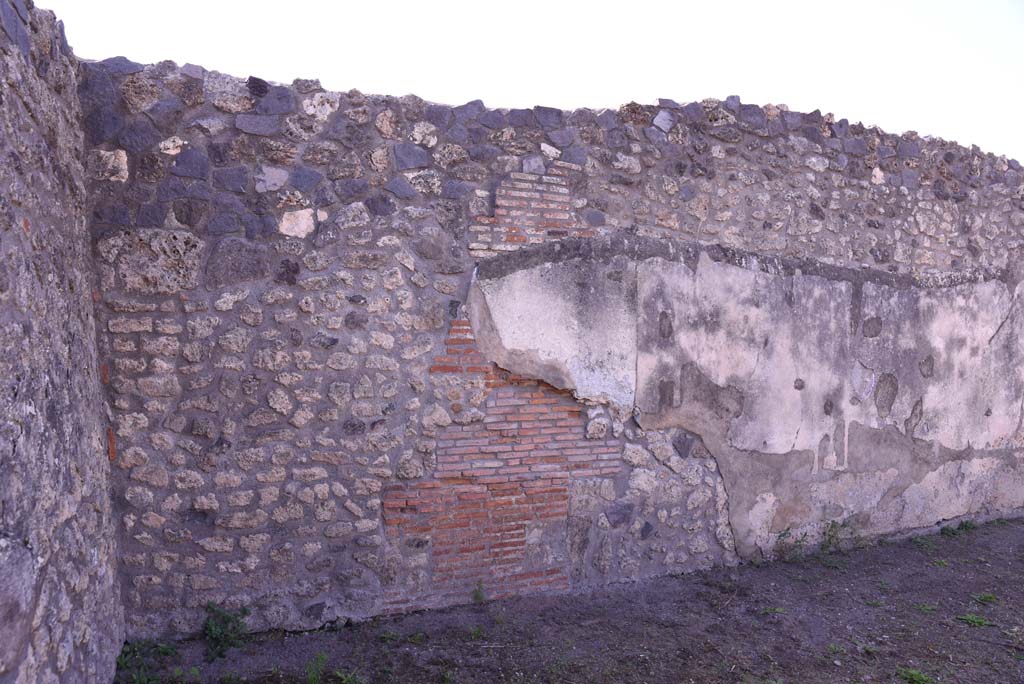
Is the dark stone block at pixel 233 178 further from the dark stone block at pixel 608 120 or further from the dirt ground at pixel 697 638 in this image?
the dirt ground at pixel 697 638

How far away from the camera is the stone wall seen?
2.21m

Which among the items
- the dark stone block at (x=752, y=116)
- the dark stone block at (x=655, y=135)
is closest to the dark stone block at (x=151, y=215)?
the dark stone block at (x=655, y=135)

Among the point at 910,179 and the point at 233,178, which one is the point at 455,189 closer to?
the point at 233,178

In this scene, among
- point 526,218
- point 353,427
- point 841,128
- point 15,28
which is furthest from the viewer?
point 841,128

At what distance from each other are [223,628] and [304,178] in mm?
2135

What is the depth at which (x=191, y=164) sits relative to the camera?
138 inches

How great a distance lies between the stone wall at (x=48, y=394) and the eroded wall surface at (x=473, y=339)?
25 centimetres

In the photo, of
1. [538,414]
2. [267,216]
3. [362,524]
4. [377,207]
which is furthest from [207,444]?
[538,414]

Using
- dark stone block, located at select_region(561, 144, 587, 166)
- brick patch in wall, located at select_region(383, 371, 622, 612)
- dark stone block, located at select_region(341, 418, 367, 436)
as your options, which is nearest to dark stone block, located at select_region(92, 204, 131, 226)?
dark stone block, located at select_region(341, 418, 367, 436)

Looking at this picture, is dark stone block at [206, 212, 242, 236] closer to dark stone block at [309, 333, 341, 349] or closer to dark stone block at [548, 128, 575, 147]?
dark stone block at [309, 333, 341, 349]

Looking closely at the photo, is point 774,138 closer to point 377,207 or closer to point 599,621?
point 377,207

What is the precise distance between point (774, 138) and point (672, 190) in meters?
0.90

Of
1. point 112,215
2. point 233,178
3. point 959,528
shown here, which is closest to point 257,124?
point 233,178

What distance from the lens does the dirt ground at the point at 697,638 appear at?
3367mm
